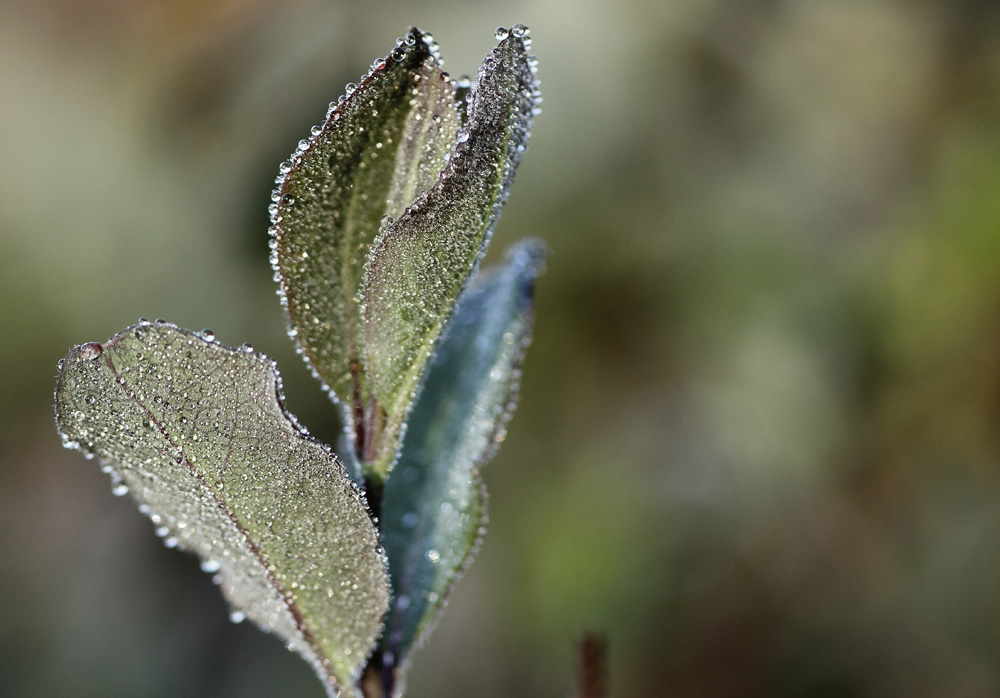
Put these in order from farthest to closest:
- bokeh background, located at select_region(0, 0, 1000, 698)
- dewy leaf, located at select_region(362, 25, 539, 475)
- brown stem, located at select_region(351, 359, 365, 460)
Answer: bokeh background, located at select_region(0, 0, 1000, 698), brown stem, located at select_region(351, 359, 365, 460), dewy leaf, located at select_region(362, 25, 539, 475)

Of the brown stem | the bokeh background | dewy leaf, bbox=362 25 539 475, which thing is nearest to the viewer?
dewy leaf, bbox=362 25 539 475

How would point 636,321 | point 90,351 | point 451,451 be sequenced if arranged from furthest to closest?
1. point 636,321
2. point 451,451
3. point 90,351

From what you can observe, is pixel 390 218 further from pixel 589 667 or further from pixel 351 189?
pixel 589 667

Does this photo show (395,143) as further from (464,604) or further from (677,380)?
(464,604)

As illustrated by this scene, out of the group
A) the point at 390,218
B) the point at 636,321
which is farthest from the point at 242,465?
the point at 636,321

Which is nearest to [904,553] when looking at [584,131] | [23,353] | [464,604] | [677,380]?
[677,380]

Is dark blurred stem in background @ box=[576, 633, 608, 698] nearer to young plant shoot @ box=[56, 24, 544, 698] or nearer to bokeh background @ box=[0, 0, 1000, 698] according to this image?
young plant shoot @ box=[56, 24, 544, 698]

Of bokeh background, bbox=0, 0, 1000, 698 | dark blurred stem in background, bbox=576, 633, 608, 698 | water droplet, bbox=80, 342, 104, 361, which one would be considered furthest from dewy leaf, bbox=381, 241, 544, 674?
bokeh background, bbox=0, 0, 1000, 698
